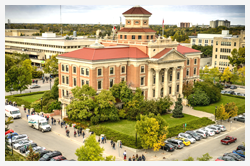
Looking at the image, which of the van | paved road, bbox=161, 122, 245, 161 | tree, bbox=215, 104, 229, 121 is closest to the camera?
paved road, bbox=161, 122, 245, 161

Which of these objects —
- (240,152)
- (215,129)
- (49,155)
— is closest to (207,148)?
(240,152)

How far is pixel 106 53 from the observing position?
210 feet

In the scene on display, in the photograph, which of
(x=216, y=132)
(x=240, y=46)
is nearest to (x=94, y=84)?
(x=216, y=132)

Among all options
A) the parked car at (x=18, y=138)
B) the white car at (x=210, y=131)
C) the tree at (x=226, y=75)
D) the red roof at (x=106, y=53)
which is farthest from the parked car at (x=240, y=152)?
the tree at (x=226, y=75)

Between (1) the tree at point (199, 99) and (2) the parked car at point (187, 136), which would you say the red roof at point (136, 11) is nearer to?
(1) the tree at point (199, 99)

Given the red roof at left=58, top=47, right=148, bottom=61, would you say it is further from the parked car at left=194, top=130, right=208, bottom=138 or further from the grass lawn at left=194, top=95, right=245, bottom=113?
the parked car at left=194, top=130, right=208, bottom=138

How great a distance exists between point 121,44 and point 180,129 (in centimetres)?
2999

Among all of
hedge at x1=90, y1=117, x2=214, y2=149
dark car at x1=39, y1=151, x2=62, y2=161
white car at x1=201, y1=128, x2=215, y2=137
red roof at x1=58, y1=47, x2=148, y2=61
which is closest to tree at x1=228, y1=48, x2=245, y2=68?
red roof at x1=58, y1=47, x2=148, y2=61

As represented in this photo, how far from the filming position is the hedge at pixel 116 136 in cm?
4672

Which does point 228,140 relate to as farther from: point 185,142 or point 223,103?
point 223,103

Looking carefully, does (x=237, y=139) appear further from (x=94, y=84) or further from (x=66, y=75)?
(x=66, y=75)

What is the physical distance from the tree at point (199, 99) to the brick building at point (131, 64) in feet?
14.2

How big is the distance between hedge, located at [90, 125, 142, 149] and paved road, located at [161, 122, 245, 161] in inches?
244

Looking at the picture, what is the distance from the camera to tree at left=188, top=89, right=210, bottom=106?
70.8m
